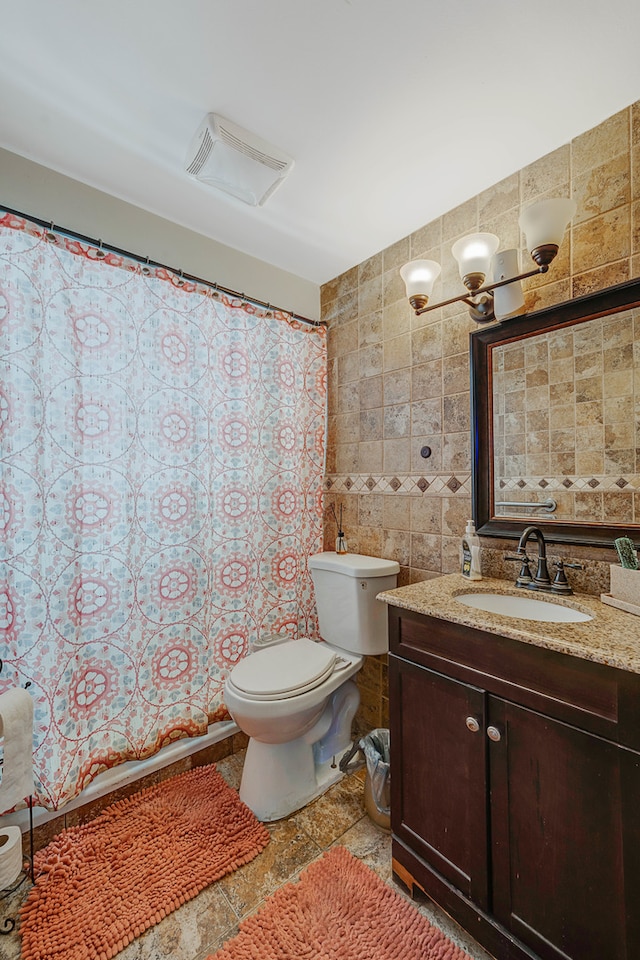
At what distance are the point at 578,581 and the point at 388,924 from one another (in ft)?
3.67

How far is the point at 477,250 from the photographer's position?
53.2 inches

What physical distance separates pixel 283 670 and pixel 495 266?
166 cm

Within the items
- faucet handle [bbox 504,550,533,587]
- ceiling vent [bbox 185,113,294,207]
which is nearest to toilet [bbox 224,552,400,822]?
faucet handle [bbox 504,550,533,587]

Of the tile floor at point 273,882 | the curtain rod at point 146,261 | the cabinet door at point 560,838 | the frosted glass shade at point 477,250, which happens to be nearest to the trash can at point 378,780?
the tile floor at point 273,882

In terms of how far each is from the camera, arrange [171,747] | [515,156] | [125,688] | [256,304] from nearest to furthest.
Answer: [515,156] → [125,688] → [171,747] → [256,304]

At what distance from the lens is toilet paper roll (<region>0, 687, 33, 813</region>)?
1.11 metres

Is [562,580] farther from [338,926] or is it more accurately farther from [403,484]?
[338,926]

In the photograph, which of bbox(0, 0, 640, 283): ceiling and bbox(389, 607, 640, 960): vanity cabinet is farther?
bbox(0, 0, 640, 283): ceiling

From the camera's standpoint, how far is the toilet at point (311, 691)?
4.64 feet

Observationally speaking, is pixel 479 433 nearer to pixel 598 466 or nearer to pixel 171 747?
pixel 598 466

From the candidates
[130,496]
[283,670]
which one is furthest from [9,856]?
[130,496]

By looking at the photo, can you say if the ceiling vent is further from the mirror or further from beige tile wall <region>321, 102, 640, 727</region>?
the mirror

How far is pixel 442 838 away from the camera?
1091 millimetres

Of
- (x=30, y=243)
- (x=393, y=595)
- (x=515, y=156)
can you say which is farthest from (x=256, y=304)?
(x=393, y=595)
